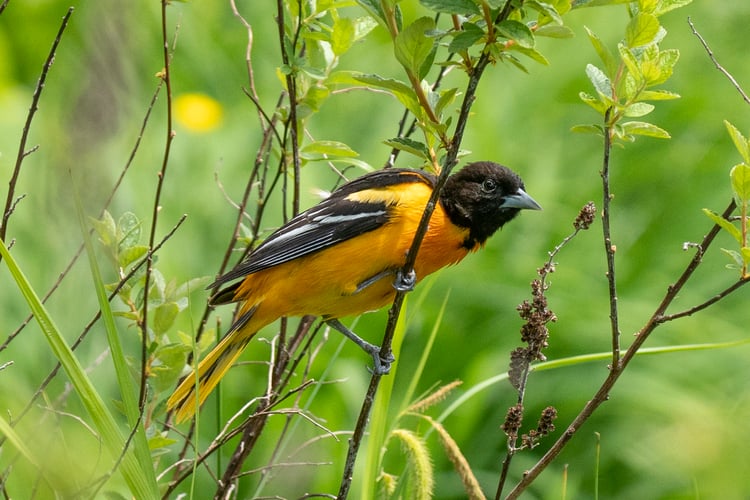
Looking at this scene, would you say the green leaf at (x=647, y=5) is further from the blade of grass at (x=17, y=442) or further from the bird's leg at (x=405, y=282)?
the blade of grass at (x=17, y=442)

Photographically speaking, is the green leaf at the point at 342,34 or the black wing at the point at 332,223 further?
the black wing at the point at 332,223

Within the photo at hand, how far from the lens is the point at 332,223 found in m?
3.19

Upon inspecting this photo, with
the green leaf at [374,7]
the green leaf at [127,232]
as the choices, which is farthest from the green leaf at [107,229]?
the green leaf at [374,7]

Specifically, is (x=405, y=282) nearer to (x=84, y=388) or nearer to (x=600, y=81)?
(x=600, y=81)

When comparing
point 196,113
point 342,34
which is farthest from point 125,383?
point 196,113

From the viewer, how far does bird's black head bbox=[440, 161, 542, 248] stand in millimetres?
3207

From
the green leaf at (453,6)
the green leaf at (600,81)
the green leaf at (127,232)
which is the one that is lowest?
the green leaf at (127,232)

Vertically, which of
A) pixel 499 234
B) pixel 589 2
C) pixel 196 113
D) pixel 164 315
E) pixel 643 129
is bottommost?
pixel 499 234

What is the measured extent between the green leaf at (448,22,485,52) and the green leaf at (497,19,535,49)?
4 cm

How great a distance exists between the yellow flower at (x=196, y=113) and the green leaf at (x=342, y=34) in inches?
115

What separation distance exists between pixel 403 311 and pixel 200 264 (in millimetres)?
2455

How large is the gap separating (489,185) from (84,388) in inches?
67.9

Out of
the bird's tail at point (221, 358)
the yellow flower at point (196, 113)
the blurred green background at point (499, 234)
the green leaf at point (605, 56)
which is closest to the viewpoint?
the green leaf at point (605, 56)

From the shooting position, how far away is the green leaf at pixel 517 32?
173cm
